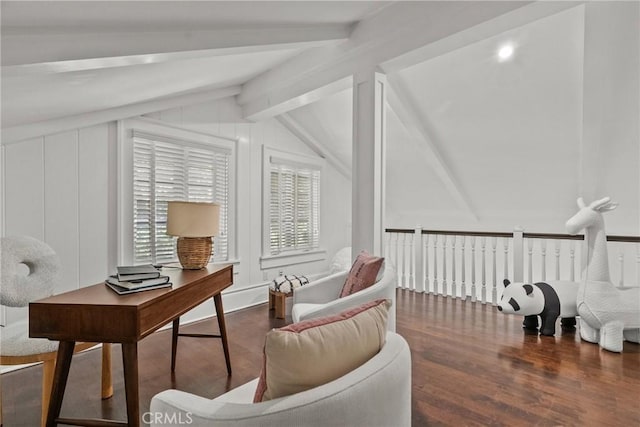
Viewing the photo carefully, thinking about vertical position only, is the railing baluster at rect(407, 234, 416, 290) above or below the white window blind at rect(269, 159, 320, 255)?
below

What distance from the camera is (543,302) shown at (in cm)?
305

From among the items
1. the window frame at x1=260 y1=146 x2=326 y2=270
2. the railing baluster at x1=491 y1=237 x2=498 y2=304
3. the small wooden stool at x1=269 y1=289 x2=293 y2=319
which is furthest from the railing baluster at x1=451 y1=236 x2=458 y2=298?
the small wooden stool at x1=269 y1=289 x2=293 y2=319

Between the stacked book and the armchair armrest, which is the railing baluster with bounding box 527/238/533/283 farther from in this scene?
the stacked book

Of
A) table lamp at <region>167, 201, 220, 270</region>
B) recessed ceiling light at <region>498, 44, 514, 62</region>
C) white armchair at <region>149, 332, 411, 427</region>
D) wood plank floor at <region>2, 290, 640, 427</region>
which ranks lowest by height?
wood plank floor at <region>2, 290, 640, 427</region>

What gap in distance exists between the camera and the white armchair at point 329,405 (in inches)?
31.3

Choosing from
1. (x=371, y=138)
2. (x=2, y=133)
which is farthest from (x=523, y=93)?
(x=2, y=133)

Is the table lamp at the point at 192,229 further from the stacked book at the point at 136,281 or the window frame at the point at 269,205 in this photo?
the window frame at the point at 269,205

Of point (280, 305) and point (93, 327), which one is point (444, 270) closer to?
point (280, 305)

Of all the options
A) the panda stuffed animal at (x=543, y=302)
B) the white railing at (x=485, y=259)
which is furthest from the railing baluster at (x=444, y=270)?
the panda stuffed animal at (x=543, y=302)

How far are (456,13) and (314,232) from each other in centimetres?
366

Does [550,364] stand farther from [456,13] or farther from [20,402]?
[20,402]

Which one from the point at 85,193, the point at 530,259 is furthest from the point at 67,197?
the point at 530,259

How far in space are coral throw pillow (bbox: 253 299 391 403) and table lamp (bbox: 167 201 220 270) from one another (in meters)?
1.56

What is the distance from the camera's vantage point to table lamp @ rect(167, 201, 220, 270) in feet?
7.41
